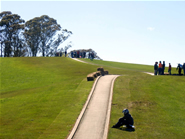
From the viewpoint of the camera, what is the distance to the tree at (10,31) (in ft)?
304

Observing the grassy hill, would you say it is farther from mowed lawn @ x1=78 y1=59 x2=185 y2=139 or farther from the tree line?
the tree line

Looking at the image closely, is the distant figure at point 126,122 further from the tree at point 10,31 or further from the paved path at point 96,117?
the tree at point 10,31

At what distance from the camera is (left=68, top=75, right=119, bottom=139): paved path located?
50.2 feet

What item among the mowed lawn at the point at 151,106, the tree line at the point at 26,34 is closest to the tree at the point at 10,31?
the tree line at the point at 26,34

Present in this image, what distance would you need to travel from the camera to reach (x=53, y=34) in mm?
98938

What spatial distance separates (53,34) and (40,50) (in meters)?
8.07

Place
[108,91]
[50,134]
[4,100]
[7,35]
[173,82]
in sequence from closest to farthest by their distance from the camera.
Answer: [50,134]
[108,91]
[4,100]
[173,82]
[7,35]

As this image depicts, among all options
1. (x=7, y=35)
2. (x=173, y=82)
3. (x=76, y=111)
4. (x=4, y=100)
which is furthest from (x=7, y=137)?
(x=7, y=35)

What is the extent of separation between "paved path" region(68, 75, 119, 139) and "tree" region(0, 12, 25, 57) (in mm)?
74349

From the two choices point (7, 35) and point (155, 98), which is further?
point (7, 35)

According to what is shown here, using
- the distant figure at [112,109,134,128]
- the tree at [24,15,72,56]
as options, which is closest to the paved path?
the distant figure at [112,109,134,128]

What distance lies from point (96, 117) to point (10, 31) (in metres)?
83.2

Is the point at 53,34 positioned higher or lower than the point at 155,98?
higher

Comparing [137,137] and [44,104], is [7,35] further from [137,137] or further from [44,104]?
[137,137]
